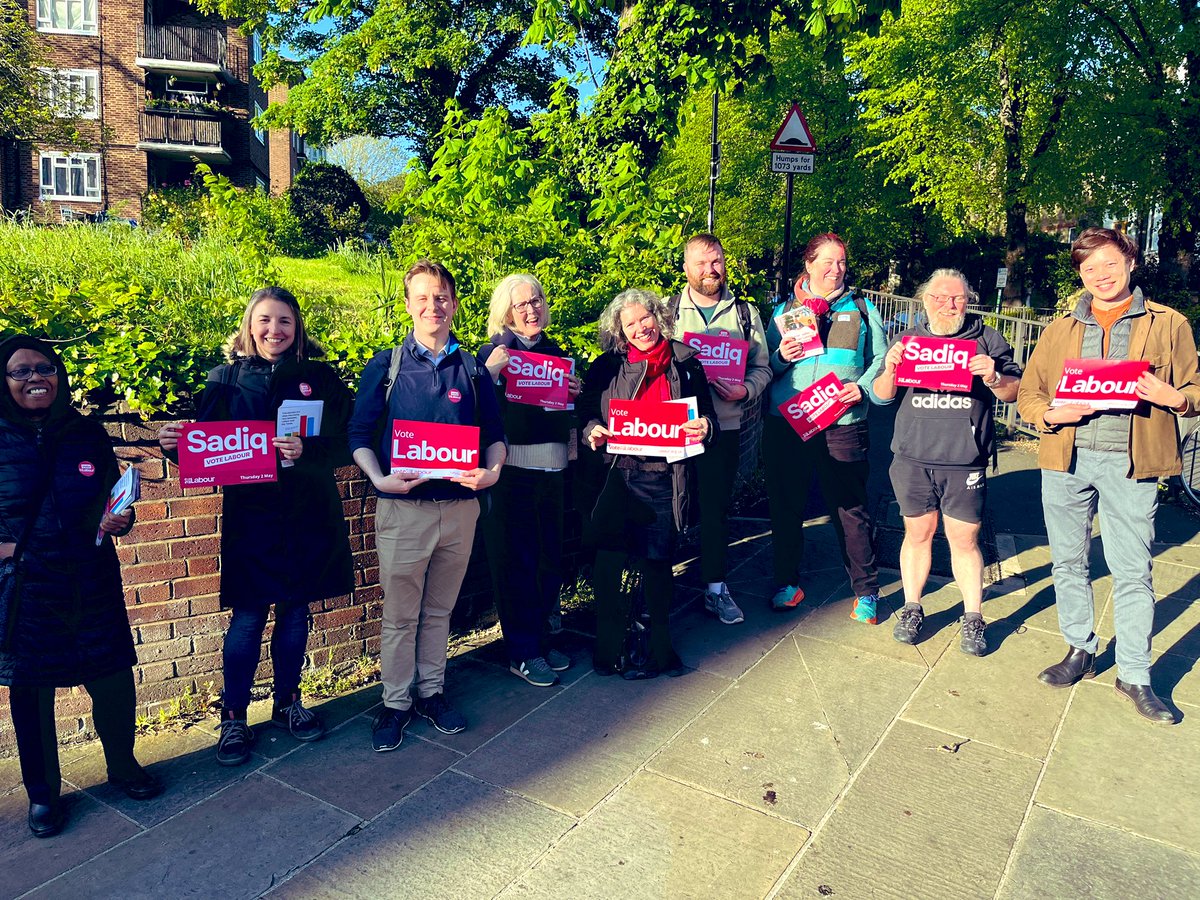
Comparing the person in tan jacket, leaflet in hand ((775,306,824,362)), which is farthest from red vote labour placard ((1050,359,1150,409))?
leaflet in hand ((775,306,824,362))

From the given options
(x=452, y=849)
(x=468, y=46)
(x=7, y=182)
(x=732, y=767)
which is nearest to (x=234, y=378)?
(x=452, y=849)

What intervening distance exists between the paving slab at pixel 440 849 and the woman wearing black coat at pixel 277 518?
802 millimetres

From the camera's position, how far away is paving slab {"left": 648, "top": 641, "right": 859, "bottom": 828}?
359cm

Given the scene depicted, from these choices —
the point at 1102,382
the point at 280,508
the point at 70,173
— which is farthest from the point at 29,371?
the point at 70,173

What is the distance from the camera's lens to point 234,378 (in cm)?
370

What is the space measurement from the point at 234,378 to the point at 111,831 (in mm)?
1769

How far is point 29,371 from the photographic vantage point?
321 centimetres

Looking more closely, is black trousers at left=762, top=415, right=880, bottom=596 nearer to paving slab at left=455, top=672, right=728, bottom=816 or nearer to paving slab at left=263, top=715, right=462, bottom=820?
paving slab at left=455, top=672, right=728, bottom=816

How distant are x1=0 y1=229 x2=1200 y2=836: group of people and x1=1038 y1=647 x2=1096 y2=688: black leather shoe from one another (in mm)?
11

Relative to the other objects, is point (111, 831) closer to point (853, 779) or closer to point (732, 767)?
point (732, 767)

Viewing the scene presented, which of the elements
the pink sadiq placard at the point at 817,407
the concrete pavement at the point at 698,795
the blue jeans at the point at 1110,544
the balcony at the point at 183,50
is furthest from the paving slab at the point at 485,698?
the balcony at the point at 183,50

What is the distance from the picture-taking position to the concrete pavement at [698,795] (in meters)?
3.09

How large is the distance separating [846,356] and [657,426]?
1.42 metres

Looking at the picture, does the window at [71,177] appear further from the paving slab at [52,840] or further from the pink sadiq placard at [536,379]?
the paving slab at [52,840]
